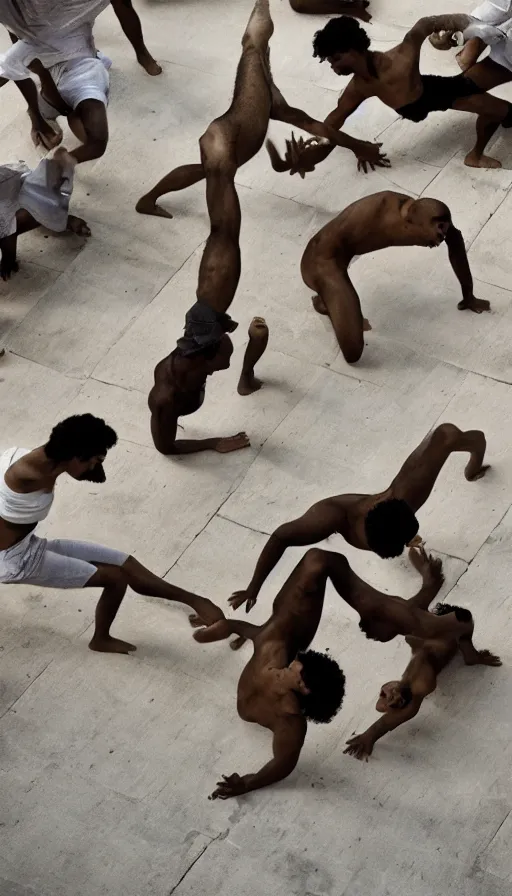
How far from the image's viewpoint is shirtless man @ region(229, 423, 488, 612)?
14.7 ft

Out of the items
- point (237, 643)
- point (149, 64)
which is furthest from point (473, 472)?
point (149, 64)

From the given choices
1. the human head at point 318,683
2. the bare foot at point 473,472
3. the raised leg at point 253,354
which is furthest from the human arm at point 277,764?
the raised leg at point 253,354

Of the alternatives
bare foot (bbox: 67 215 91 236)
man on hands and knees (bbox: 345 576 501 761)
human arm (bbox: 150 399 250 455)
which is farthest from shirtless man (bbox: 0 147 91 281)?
man on hands and knees (bbox: 345 576 501 761)

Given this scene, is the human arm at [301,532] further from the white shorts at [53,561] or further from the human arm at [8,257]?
the human arm at [8,257]

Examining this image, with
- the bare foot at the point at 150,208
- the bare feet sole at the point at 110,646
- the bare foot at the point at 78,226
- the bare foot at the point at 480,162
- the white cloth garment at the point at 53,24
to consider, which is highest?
the white cloth garment at the point at 53,24

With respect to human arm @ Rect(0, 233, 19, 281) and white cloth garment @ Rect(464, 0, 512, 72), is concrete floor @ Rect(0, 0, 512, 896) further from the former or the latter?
white cloth garment @ Rect(464, 0, 512, 72)

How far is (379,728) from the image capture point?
4.59 metres

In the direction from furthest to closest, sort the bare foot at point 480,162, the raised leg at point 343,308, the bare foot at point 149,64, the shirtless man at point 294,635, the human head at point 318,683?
the bare foot at point 149,64 < the bare foot at point 480,162 < the raised leg at point 343,308 < the shirtless man at point 294,635 < the human head at point 318,683

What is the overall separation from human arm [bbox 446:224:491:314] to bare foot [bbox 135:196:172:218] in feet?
4.88

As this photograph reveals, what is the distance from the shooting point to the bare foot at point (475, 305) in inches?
235

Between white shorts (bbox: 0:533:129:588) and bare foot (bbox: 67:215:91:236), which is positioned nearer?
white shorts (bbox: 0:533:129:588)

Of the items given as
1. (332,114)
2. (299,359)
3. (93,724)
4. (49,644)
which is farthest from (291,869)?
(332,114)

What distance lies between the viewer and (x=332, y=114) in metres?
6.48

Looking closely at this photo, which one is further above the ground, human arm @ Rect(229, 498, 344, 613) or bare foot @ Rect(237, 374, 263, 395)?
human arm @ Rect(229, 498, 344, 613)
